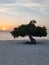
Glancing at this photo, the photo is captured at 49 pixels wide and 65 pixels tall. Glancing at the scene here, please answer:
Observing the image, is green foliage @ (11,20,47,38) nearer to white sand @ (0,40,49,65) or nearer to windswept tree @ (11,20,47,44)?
windswept tree @ (11,20,47,44)

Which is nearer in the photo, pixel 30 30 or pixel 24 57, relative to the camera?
pixel 24 57

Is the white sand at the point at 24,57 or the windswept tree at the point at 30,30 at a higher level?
the windswept tree at the point at 30,30

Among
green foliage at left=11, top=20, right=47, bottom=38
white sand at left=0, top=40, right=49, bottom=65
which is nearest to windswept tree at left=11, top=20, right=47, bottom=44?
green foliage at left=11, top=20, right=47, bottom=38

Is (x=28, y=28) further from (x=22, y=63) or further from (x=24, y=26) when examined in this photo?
(x=22, y=63)

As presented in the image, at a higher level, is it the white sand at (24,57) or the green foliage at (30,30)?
the green foliage at (30,30)

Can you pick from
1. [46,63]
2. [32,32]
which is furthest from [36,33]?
[46,63]

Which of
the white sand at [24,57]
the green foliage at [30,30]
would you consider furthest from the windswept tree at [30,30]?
the white sand at [24,57]

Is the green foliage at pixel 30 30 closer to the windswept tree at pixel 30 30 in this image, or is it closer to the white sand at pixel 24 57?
the windswept tree at pixel 30 30

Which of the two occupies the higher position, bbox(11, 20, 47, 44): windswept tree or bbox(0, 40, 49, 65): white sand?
bbox(11, 20, 47, 44): windswept tree

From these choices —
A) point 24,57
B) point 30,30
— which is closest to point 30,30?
point 30,30

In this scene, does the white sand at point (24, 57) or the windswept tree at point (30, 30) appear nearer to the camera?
the white sand at point (24, 57)

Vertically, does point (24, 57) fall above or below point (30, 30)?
below

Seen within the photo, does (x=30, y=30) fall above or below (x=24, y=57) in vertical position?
above

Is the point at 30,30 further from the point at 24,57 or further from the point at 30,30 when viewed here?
the point at 24,57
